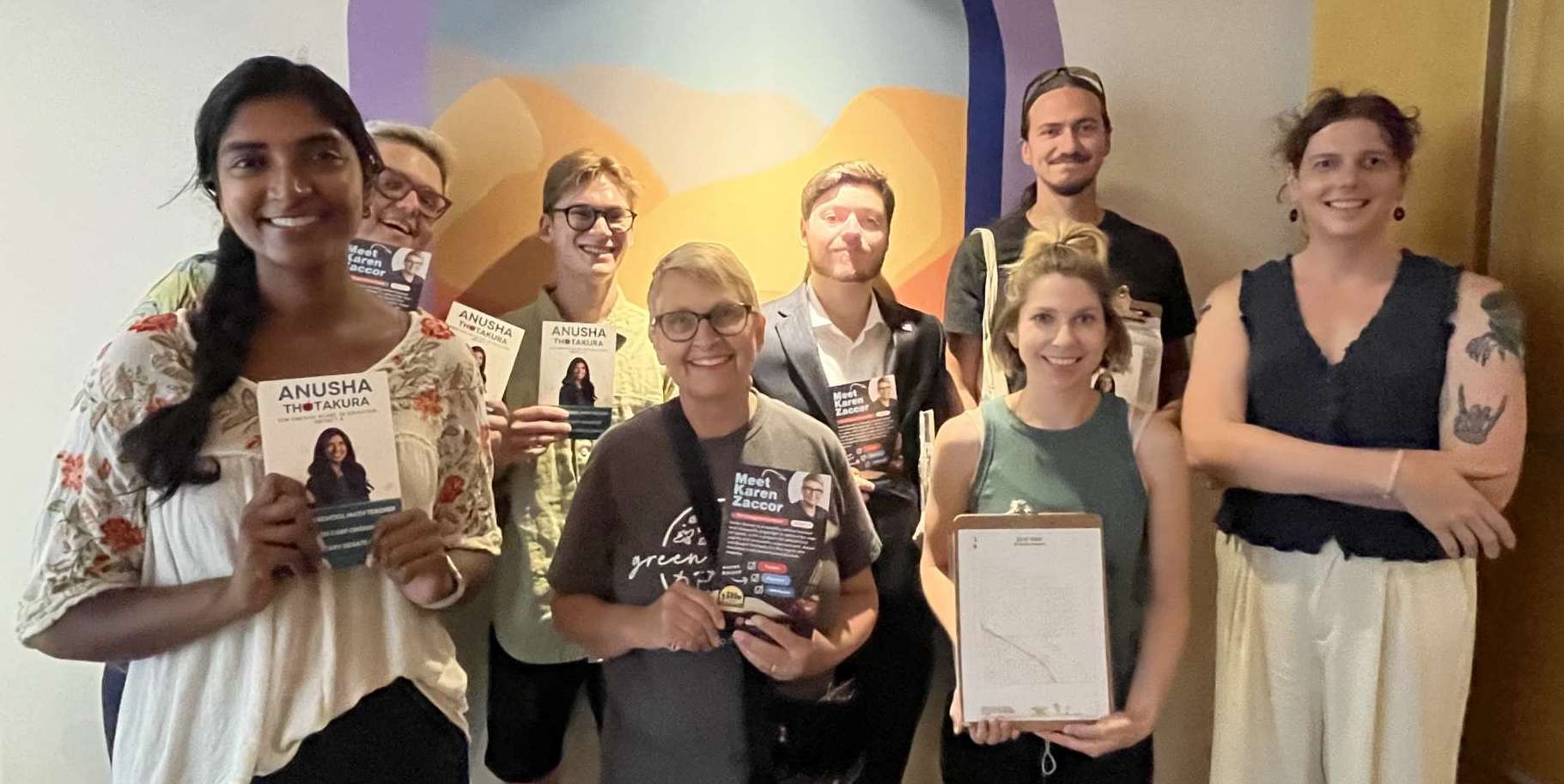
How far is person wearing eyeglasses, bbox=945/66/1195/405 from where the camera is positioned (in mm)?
2061

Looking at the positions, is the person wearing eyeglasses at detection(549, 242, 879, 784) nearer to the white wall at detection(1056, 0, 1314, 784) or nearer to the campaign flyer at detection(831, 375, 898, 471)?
the campaign flyer at detection(831, 375, 898, 471)

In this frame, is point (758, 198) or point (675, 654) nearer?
point (675, 654)

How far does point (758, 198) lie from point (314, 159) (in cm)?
116

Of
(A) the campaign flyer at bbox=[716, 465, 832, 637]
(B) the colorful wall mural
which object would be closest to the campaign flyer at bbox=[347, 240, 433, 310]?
(B) the colorful wall mural

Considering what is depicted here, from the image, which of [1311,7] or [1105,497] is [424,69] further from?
[1311,7]

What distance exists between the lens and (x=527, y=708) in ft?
6.66

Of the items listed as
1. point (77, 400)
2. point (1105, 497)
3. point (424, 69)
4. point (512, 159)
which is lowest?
point (1105, 497)

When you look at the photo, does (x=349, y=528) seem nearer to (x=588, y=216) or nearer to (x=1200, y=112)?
(x=588, y=216)

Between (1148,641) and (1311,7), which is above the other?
(1311,7)

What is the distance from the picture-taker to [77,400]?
1.21 meters

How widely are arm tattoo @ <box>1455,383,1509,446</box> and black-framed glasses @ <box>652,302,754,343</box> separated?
1.25 m

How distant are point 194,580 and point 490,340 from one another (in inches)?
31.0

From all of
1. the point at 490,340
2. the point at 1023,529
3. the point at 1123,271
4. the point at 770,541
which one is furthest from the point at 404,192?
the point at 1123,271

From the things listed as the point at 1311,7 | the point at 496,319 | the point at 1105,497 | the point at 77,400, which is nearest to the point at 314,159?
the point at 77,400
